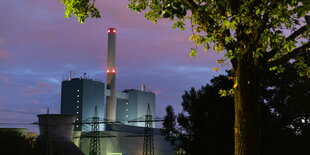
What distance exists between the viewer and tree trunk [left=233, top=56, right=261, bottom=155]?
8.56 meters

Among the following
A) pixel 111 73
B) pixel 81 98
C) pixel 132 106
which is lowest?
pixel 132 106

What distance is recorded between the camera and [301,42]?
10047 millimetres

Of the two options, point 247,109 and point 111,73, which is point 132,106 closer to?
point 111,73

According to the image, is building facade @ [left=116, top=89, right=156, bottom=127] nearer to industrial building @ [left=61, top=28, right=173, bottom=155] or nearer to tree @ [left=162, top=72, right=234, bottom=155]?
industrial building @ [left=61, top=28, right=173, bottom=155]

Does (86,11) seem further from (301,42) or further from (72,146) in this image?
(72,146)

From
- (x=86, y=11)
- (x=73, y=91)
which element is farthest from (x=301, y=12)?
(x=73, y=91)

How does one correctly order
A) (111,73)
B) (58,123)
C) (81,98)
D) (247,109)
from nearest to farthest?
(247,109), (58,123), (81,98), (111,73)

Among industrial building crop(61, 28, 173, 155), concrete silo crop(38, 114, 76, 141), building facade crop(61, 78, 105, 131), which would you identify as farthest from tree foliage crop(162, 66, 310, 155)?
building facade crop(61, 78, 105, 131)

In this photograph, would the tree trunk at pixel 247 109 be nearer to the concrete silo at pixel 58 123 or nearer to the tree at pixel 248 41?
the tree at pixel 248 41

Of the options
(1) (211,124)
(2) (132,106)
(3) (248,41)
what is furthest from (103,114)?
(3) (248,41)

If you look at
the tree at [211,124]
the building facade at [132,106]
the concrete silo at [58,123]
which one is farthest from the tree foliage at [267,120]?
the building facade at [132,106]

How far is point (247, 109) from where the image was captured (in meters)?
8.63

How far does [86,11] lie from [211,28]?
4215mm

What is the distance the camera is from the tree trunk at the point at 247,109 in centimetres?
856
